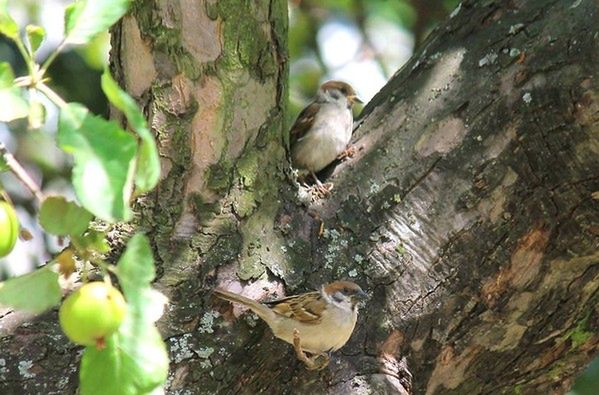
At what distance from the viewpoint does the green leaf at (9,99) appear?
2.49 feet

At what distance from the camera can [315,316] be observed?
8.28 ft

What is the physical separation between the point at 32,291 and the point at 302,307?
1.62m

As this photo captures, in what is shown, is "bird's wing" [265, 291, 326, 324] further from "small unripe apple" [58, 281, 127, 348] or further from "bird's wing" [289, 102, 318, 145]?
"small unripe apple" [58, 281, 127, 348]

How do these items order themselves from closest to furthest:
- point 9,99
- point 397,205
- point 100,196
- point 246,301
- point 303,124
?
point 100,196
point 9,99
point 246,301
point 397,205
point 303,124

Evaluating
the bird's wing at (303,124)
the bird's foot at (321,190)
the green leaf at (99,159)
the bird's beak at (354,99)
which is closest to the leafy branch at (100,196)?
the green leaf at (99,159)

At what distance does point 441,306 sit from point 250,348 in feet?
1.61

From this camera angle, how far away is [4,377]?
1841 millimetres

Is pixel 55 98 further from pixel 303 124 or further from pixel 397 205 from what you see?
pixel 303 124

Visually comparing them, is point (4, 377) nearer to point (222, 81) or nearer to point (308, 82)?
point (222, 81)

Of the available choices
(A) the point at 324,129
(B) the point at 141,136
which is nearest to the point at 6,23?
(B) the point at 141,136

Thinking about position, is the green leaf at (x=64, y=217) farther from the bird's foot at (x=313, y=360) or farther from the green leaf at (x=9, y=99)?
the bird's foot at (x=313, y=360)

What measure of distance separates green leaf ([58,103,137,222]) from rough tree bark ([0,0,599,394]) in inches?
51.8

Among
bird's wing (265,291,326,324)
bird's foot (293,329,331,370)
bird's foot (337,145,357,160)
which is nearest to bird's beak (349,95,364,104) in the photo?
bird's foot (337,145,357,160)

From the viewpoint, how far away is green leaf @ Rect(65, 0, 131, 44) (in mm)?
797
